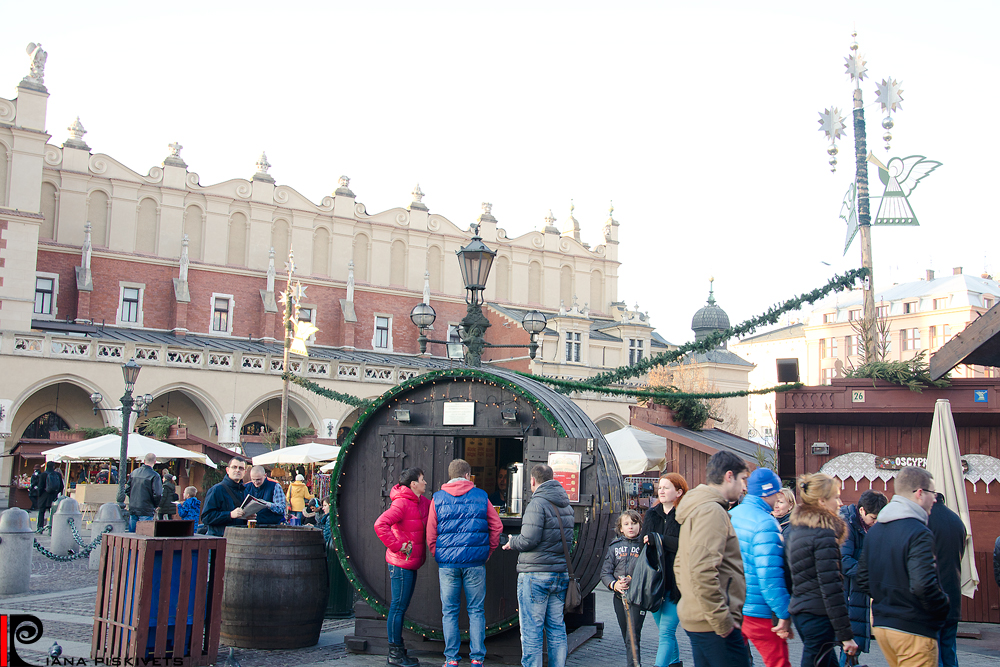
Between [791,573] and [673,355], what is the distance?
269 inches

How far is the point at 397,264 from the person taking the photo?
4475cm

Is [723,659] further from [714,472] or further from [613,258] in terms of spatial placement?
[613,258]

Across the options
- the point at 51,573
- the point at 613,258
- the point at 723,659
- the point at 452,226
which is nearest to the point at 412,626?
the point at 723,659

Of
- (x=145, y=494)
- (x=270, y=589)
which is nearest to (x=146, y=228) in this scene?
(x=145, y=494)

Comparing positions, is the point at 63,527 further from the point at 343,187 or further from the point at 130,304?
the point at 343,187

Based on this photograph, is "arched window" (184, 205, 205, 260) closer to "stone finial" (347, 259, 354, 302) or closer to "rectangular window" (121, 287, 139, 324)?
"rectangular window" (121, 287, 139, 324)

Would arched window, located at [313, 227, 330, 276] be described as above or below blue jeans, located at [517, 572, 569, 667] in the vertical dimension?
above

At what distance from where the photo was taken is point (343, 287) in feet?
140

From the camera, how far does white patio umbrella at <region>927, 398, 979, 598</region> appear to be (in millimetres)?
8633

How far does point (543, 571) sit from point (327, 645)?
8.65ft

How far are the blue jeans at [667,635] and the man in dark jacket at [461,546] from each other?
135 centimetres

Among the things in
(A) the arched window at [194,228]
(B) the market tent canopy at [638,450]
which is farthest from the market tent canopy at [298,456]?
(A) the arched window at [194,228]

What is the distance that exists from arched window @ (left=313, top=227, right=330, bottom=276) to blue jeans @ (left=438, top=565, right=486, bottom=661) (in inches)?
1443

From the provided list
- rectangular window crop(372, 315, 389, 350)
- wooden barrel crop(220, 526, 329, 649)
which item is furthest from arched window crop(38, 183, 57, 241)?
wooden barrel crop(220, 526, 329, 649)
